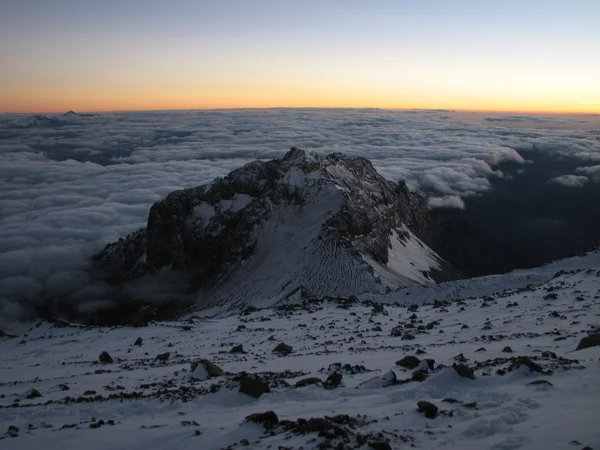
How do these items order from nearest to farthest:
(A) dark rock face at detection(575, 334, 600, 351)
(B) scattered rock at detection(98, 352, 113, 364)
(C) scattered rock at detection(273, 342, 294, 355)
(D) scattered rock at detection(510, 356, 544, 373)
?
(D) scattered rock at detection(510, 356, 544, 373)
(A) dark rock face at detection(575, 334, 600, 351)
(C) scattered rock at detection(273, 342, 294, 355)
(B) scattered rock at detection(98, 352, 113, 364)

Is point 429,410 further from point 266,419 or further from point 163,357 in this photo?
point 163,357

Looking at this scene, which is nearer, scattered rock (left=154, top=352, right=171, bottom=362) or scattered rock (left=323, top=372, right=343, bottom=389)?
scattered rock (left=323, top=372, right=343, bottom=389)

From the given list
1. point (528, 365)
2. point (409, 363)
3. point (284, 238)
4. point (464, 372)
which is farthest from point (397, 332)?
point (284, 238)

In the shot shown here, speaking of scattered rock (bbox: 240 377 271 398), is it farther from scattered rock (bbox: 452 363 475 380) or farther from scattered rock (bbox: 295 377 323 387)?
scattered rock (bbox: 452 363 475 380)

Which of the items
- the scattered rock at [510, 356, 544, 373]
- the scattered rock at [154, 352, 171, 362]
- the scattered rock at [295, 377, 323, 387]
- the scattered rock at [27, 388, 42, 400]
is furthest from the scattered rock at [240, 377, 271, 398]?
the scattered rock at [154, 352, 171, 362]

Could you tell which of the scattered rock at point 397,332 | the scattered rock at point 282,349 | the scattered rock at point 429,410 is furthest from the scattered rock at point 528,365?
the scattered rock at point 282,349

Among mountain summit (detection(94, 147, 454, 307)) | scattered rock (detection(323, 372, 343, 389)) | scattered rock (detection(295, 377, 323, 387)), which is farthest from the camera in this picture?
mountain summit (detection(94, 147, 454, 307))

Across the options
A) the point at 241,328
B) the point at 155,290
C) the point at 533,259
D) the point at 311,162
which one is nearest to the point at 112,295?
the point at 155,290
